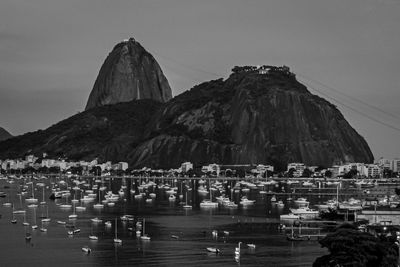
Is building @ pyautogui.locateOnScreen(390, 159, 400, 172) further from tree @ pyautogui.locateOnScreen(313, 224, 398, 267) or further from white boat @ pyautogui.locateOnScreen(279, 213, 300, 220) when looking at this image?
tree @ pyautogui.locateOnScreen(313, 224, 398, 267)

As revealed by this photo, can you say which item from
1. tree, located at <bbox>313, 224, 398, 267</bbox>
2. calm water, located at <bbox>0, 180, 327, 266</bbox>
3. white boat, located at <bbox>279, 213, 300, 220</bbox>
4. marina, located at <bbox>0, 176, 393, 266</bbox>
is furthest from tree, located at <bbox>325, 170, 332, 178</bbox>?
tree, located at <bbox>313, 224, 398, 267</bbox>

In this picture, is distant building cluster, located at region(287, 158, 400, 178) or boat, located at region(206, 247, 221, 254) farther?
distant building cluster, located at region(287, 158, 400, 178)

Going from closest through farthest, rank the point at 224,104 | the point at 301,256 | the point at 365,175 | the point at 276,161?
the point at 301,256
the point at 365,175
the point at 276,161
the point at 224,104

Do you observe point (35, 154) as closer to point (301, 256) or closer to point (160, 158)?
point (160, 158)

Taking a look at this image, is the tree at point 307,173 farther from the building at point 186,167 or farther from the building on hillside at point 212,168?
the building at point 186,167

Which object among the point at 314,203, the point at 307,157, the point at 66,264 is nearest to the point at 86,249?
the point at 66,264

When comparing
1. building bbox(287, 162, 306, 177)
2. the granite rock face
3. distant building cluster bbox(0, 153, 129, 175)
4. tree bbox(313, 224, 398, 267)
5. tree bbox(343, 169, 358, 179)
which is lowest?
tree bbox(313, 224, 398, 267)

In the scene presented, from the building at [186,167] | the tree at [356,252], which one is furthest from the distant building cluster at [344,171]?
the tree at [356,252]

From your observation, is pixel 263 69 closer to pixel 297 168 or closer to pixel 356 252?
pixel 297 168
